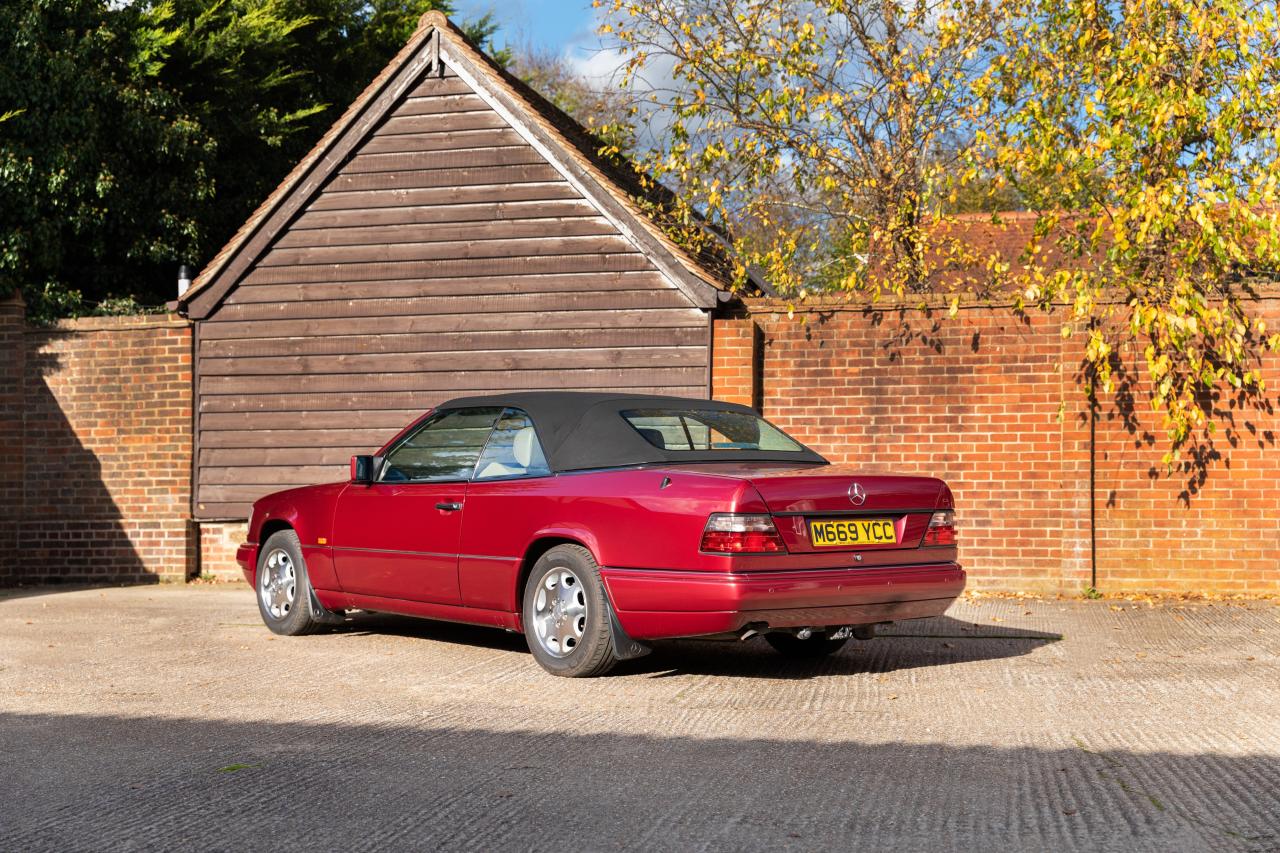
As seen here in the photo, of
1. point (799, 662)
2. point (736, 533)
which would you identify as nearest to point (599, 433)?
point (736, 533)

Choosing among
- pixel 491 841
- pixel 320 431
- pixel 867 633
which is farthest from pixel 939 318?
pixel 491 841

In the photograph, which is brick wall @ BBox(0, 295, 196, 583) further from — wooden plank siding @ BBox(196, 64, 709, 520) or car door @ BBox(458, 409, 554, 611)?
car door @ BBox(458, 409, 554, 611)

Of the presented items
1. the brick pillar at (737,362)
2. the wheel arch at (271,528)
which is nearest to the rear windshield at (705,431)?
the wheel arch at (271,528)

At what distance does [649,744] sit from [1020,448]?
6.73 metres

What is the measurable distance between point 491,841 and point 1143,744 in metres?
2.80

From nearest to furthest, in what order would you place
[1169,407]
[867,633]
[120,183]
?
[867,633] → [1169,407] → [120,183]

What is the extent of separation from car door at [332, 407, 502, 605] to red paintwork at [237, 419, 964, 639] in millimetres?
12

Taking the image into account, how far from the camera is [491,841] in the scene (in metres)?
4.11

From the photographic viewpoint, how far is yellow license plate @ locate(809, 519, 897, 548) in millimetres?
6867

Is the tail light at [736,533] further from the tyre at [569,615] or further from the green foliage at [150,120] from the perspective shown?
the green foliage at [150,120]

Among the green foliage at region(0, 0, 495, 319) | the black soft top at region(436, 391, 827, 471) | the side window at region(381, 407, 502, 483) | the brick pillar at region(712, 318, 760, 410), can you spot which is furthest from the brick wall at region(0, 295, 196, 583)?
the black soft top at region(436, 391, 827, 471)

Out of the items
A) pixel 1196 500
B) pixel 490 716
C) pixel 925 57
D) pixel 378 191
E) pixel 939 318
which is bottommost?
pixel 490 716

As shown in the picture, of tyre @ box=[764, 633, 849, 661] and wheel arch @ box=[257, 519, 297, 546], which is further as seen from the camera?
wheel arch @ box=[257, 519, 297, 546]

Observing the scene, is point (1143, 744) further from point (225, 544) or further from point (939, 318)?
point (225, 544)
